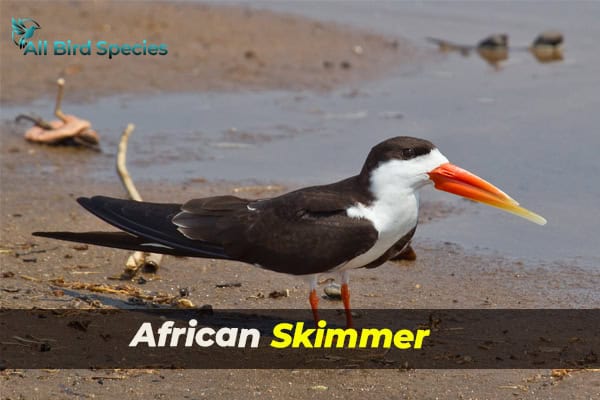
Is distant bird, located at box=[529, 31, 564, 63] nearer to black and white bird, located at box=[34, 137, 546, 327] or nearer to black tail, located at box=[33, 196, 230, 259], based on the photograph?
black and white bird, located at box=[34, 137, 546, 327]

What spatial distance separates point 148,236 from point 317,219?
801 millimetres

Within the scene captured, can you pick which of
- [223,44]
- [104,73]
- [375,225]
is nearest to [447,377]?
[375,225]

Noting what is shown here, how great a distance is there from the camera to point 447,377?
4.62m

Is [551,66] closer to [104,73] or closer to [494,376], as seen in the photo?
[104,73]

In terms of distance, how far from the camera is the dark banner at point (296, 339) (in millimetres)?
4754

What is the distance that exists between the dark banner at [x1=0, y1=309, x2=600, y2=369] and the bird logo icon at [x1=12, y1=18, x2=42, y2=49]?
6681 mm

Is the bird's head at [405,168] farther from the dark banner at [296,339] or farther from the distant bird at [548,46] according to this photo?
the distant bird at [548,46]

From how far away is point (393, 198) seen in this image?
479 cm

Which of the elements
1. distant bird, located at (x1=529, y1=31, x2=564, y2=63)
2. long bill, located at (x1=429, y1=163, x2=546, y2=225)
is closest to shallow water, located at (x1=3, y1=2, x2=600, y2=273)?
distant bird, located at (x1=529, y1=31, x2=564, y2=63)

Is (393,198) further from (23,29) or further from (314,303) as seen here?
(23,29)

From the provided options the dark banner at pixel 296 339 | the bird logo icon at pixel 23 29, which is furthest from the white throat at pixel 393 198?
the bird logo icon at pixel 23 29

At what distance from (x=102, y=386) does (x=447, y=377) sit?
1.38 metres

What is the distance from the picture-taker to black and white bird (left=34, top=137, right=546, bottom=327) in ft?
15.7
